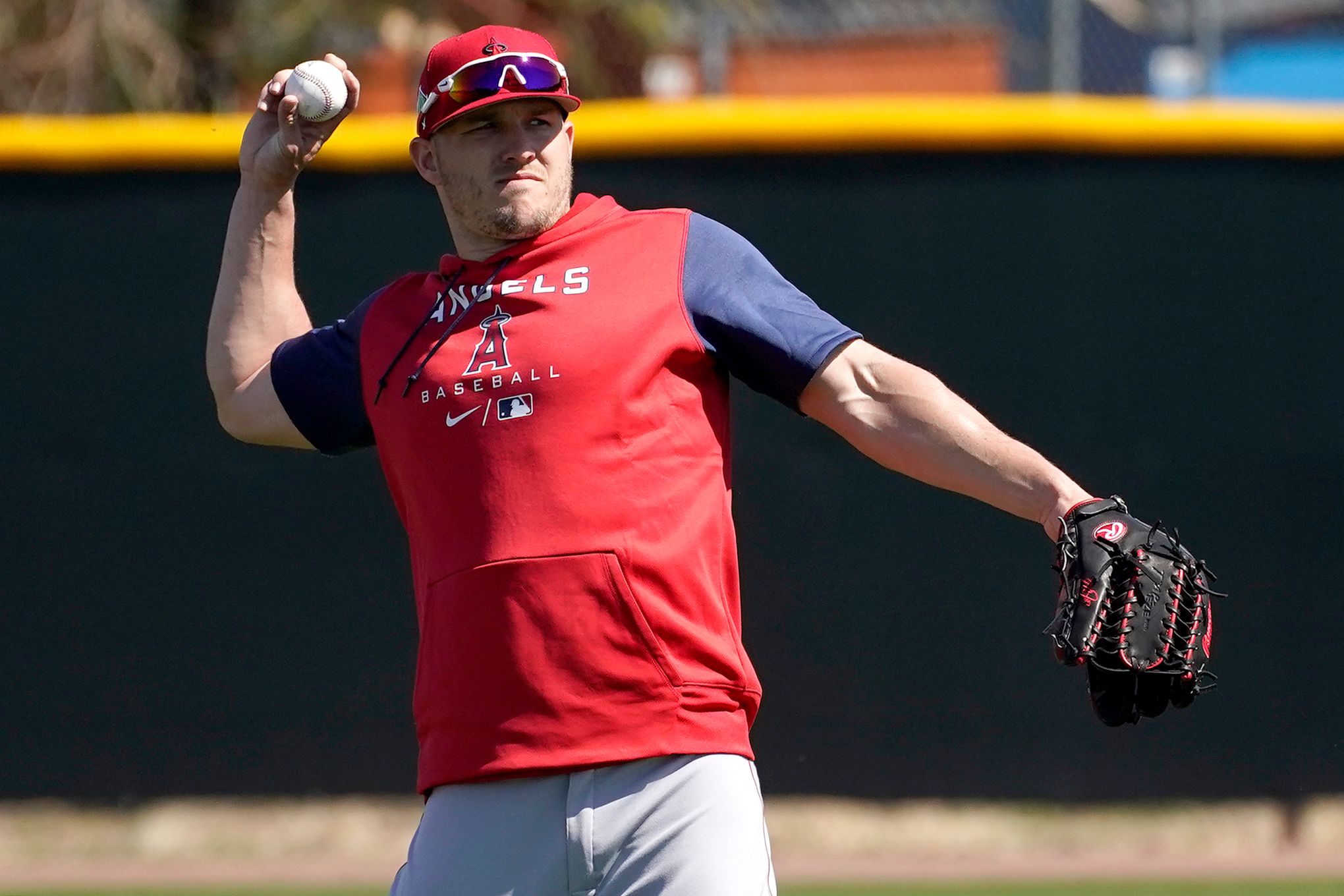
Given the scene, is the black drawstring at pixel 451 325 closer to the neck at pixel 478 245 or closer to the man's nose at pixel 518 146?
the neck at pixel 478 245

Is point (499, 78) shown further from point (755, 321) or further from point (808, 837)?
point (808, 837)

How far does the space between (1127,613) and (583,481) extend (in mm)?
862

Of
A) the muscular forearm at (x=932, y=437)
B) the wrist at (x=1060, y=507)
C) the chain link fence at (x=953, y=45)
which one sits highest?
the chain link fence at (x=953, y=45)

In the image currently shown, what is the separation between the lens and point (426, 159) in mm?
3164

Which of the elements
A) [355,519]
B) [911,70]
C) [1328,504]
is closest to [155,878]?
[355,519]

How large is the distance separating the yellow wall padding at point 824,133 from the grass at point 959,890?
260 cm

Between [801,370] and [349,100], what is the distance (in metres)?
1.12

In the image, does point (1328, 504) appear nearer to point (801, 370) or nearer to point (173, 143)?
point (801, 370)

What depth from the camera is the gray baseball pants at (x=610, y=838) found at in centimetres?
261

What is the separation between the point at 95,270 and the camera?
632 centimetres

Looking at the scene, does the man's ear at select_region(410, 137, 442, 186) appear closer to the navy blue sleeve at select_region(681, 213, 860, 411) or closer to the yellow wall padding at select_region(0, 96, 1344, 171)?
the navy blue sleeve at select_region(681, 213, 860, 411)

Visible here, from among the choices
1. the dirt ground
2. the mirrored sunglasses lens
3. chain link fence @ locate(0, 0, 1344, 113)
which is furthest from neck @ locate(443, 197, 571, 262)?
chain link fence @ locate(0, 0, 1344, 113)

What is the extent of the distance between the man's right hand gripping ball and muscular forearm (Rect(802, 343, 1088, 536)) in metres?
1.13

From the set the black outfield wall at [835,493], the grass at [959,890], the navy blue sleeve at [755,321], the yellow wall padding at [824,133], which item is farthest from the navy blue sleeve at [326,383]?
the yellow wall padding at [824,133]
